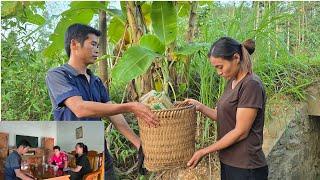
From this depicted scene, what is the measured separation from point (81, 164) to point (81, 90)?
641mm

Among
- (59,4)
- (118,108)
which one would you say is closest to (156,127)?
(118,108)

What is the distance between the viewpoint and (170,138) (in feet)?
5.70

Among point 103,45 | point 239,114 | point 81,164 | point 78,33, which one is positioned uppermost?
point 103,45

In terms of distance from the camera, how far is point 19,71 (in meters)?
3.11

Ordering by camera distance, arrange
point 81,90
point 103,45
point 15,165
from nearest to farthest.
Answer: point 15,165, point 81,90, point 103,45

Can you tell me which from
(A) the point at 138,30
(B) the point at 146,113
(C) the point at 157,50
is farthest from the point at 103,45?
(B) the point at 146,113

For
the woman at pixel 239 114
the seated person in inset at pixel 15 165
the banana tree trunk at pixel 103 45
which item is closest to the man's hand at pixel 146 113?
the woman at pixel 239 114

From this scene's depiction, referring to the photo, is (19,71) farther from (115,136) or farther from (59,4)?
(115,136)

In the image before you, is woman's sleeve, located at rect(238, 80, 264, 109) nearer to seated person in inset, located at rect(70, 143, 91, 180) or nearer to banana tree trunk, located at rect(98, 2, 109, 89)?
seated person in inset, located at rect(70, 143, 91, 180)

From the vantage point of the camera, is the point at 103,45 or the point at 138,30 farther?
the point at 103,45

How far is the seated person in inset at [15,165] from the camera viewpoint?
99 cm

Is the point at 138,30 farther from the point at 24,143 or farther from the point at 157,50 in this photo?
the point at 24,143

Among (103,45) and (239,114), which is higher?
(103,45)

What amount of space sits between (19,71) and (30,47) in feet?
0.69
